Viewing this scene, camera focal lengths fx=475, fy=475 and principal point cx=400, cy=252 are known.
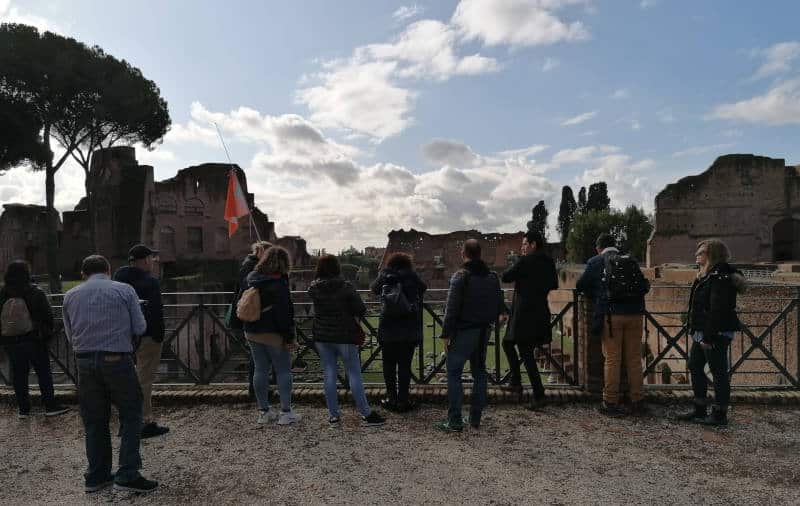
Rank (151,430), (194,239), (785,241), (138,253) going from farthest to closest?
1. (194,239)
2. (785,241)
3. (151,430)
4. (138,253)

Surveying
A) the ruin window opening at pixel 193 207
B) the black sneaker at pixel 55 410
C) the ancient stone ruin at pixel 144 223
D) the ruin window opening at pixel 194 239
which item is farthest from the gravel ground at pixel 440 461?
the ruin window opening at pixel 193 207

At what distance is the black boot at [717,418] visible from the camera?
412 cm

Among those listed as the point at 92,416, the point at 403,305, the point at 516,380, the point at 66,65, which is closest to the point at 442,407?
the point at 516,380

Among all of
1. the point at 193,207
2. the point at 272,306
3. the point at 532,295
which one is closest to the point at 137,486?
the point at 272,306

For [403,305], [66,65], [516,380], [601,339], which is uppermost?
[66,65]

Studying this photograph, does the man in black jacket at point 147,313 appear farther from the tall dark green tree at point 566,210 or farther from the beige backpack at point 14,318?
the tall dark green tree at point 566,210

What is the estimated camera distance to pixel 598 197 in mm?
47406

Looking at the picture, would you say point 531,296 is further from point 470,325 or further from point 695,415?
point 695,415

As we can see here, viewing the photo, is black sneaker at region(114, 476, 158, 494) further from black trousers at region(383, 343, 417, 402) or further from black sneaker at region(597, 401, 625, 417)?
black sneaker at region(597, 401, 625, 417)

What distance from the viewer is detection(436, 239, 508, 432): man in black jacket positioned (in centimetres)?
408

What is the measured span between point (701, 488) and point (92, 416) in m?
4.06

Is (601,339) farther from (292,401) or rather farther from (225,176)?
(225,176)

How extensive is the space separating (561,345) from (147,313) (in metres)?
4.50

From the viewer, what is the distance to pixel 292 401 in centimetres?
493
